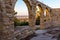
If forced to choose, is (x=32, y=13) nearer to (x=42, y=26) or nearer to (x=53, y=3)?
(x=42, y=26)

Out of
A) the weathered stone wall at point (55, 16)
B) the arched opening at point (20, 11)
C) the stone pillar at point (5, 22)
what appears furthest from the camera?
the weathered stone wall at point (55, 16)

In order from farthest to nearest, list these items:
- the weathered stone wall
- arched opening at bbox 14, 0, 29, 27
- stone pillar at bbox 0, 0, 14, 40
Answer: the weathered stone wall
arched opening at bbox 14, 0, 29, 27
stone pillar at bbox 0, 0, 14, 40

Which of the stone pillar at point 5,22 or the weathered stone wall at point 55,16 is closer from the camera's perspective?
the stone pillar at point 5,22

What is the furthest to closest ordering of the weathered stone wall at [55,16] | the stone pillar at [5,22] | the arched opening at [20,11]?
the weathered stone wall at [55,16] → the arched opening at [20,11] → the stone pillar at [5,22]

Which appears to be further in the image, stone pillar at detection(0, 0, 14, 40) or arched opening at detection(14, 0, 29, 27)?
arched opening at detection(14, 0, 29, 27)

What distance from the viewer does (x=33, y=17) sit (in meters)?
9.88

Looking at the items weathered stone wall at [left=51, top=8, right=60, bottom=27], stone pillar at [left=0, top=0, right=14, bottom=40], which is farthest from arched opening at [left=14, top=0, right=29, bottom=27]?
stone pillar at [left=0, top=0, right=14, bottom=40]

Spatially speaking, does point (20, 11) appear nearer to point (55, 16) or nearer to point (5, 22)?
point (55, 16)

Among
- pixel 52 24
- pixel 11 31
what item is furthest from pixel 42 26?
pixel 11 31

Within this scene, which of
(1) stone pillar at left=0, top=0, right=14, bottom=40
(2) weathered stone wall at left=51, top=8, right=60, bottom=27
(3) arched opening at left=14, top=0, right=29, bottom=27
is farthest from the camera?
(2) weathered stone wall at left=51, top=8, right=60, bottom=27

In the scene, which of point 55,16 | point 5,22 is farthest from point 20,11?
point 5,22

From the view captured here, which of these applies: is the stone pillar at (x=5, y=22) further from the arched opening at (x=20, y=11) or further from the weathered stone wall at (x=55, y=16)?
the weathered stone wall at (x=55, y=16)

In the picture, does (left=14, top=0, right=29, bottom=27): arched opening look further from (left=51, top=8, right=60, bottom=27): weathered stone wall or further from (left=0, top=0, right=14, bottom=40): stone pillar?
Result: (left=0, top=0, right=14, bottom=40): stone pillar

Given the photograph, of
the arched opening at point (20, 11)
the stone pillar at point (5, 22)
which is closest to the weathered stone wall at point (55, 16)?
the arched opening at point (20, 11)
